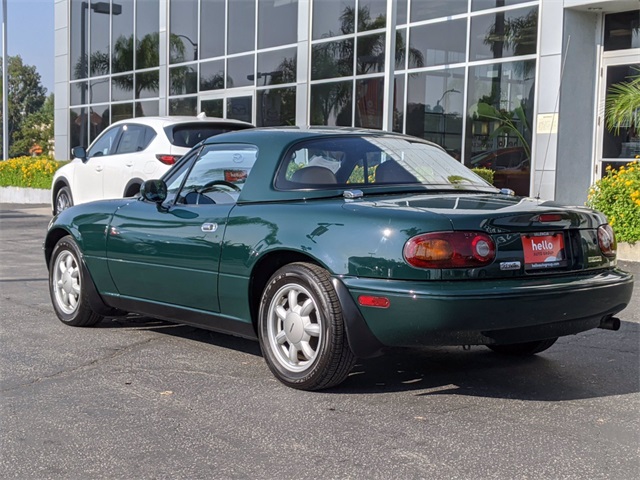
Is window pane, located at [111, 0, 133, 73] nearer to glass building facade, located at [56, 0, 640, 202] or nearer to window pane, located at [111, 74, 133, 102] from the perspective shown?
glass building facade, located at [56, 0, 640, 202]

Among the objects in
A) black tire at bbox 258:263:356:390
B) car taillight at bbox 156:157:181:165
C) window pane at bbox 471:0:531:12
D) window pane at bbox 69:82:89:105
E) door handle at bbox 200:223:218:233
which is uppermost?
window pane at bbox 471:0:531:12

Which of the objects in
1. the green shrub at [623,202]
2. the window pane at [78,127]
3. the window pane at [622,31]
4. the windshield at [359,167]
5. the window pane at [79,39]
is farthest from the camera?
the window pane at [79,39]

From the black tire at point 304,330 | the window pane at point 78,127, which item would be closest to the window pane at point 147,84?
the window pane at point 78,127

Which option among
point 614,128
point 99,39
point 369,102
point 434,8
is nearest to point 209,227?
point 614,128

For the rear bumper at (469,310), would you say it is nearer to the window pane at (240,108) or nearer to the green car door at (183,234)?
the green car door at (183,234)

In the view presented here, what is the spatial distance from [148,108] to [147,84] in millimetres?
683

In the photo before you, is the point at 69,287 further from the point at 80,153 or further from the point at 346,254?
the point at 80,153

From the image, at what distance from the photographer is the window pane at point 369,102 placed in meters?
18.3

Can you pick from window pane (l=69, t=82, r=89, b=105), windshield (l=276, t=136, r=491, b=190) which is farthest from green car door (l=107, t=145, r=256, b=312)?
window pane (l=69, t=82, r=89, b=105)

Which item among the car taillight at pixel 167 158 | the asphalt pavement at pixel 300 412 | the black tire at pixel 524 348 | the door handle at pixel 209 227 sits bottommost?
the asphalt pavement at pixel 300 412

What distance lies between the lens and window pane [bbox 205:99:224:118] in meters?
23.2

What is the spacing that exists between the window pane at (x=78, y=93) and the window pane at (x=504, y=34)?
651 inches

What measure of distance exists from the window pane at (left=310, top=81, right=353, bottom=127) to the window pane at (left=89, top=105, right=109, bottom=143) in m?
10.1

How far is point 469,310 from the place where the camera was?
4535mm
